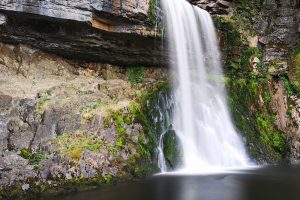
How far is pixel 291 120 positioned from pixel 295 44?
3.46 metres

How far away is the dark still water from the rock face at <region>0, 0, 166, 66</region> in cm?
464

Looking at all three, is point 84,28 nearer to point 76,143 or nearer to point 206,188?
point 76,143

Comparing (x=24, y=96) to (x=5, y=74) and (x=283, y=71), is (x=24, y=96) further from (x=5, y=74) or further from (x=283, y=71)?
(x=283, y=71)

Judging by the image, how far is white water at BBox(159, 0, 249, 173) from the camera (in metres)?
10.8

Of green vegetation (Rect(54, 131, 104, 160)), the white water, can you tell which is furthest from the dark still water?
the white water

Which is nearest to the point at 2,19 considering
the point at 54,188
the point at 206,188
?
the point at 54,188

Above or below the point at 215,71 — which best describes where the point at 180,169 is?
below

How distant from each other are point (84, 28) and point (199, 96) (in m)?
4.65

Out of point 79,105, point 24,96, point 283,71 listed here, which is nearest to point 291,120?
point 283,71

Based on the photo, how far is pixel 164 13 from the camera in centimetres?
1171

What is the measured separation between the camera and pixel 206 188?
25.6 ft

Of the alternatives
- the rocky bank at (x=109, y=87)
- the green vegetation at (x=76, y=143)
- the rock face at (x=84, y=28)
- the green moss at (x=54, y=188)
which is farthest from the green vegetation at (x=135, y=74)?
the green moss at (x=54, y=188)

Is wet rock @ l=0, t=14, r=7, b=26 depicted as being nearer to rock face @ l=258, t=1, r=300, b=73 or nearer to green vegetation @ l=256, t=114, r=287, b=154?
green vegetation @ l=256, t=114, r=287, b=154

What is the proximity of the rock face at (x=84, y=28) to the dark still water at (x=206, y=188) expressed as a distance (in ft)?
15.2
